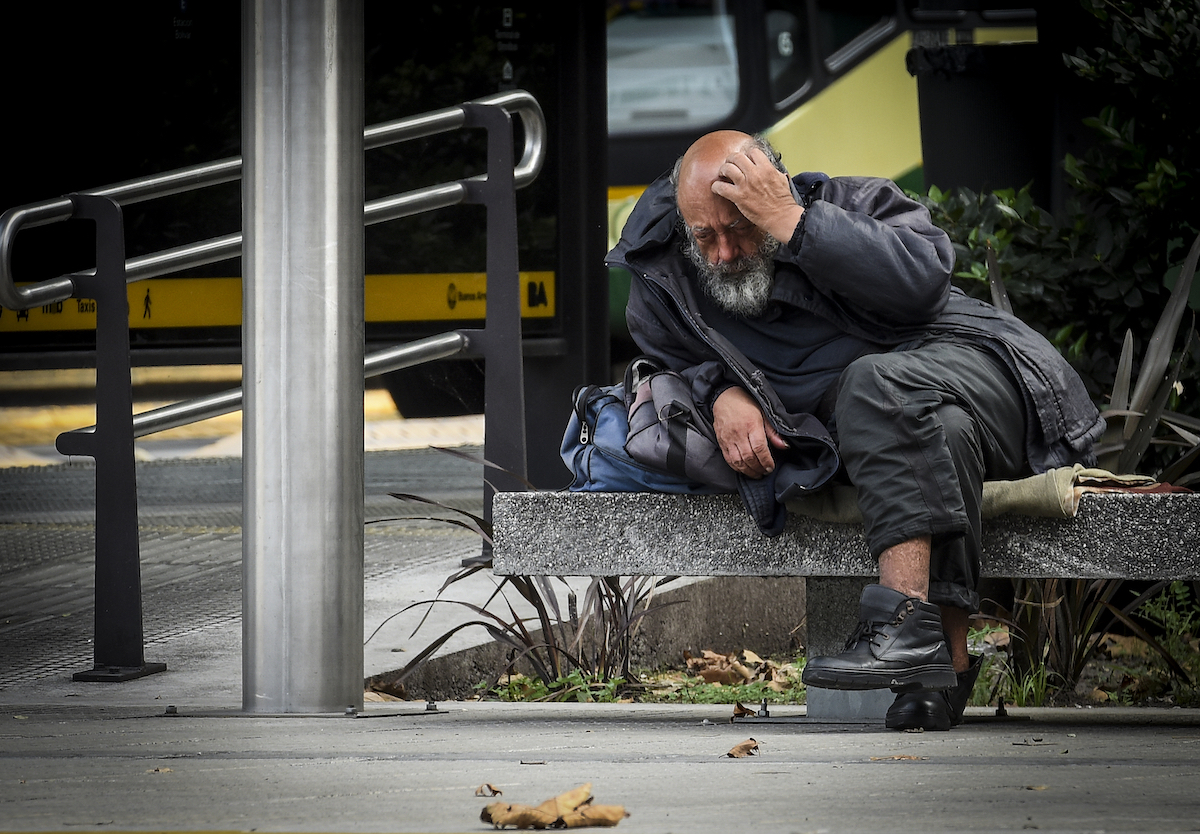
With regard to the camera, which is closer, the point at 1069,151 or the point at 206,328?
the point at 1069,151

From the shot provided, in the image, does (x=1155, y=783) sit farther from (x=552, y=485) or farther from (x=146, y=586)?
(x=552, y=485)

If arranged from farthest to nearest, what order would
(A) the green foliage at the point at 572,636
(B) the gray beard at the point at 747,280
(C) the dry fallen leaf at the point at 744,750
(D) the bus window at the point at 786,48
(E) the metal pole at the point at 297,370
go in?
(D) the bus window at the point at 786,48 < (A) the green foliage at the point at 572,636 < (B) the gray beard at the point at 747,280 < (E) the metal pole at the point at 297,370 < (C) the dry fallen leaf at the point at 744,750

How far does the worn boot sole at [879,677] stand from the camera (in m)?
2.86

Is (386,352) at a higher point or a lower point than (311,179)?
lower

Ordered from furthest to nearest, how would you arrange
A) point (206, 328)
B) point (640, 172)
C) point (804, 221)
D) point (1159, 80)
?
point (640, 172)
point (206, 328)
point (1159, 80)
point (804, 221)

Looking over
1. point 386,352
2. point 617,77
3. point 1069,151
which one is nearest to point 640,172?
point 617,77

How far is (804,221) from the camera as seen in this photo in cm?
312

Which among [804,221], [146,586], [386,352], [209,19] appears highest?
[209,19]

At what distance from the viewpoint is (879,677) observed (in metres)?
2.86

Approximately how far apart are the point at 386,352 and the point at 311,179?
1.84m

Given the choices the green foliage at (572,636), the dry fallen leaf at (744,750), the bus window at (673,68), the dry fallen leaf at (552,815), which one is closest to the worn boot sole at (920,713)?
the dry fallen leaf at (744,750)

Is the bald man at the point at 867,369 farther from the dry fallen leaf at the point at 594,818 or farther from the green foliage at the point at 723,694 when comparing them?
the green foliage at the point at 723,694

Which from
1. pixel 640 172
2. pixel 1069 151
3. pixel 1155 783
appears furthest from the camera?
pixel 640 172

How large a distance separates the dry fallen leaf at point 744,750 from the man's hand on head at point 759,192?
986mm
